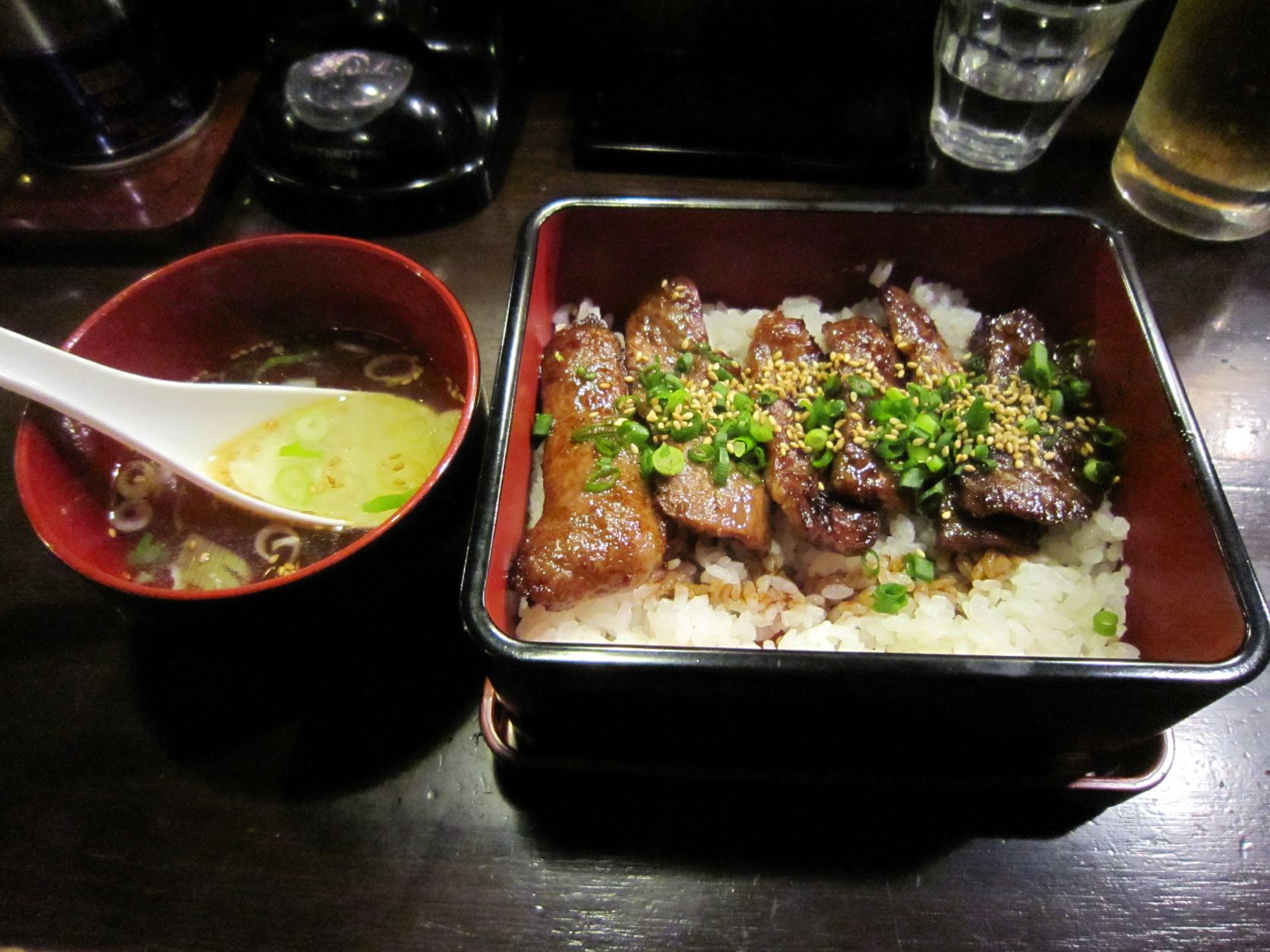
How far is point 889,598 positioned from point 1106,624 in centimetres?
40

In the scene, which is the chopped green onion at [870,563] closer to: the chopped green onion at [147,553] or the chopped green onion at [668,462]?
the chopped green onion at [668,462]

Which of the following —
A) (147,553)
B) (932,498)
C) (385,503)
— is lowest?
(147,553)

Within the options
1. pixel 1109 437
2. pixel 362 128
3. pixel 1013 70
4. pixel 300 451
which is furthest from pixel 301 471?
pixel 1013 70

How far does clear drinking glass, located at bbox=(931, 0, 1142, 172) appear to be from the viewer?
83.2 inches

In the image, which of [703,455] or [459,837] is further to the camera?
[703,455]

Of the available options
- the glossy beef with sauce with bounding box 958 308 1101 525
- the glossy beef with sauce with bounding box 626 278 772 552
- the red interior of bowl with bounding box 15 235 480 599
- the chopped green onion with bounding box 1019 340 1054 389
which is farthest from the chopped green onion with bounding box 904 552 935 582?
the red interior of bowl with bounding box 15 235 480 599

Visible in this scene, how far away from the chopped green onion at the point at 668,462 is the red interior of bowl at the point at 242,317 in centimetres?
38

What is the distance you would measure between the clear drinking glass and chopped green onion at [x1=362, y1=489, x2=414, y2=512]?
79.4 inches

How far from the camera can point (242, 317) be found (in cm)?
180

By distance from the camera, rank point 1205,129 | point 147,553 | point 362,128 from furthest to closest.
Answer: point 362,128 → point 1205,129 → point 147,553

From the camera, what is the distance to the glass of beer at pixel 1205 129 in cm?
199

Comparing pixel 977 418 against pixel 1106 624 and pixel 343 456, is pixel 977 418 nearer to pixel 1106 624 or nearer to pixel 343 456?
pixel 1106 624

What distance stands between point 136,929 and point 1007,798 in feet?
4.97

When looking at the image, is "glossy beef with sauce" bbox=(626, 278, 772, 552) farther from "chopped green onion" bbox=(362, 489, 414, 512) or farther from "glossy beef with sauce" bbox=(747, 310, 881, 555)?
"chopped green onion" bbox=(362, 489, 414, 512)
